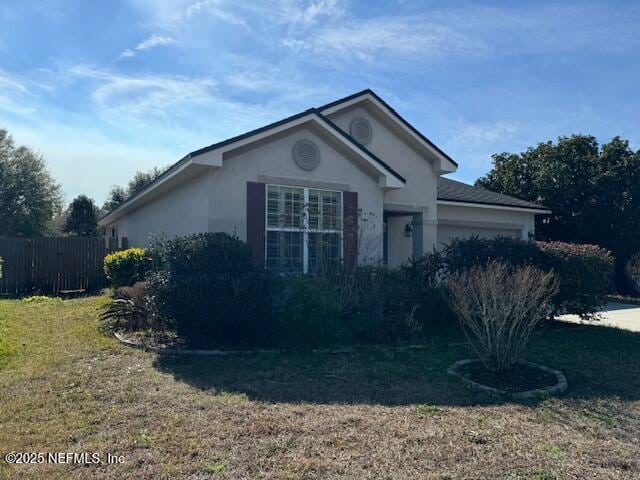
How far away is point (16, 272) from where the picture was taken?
1722 cm

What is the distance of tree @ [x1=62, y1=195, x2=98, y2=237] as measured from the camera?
33.9 m

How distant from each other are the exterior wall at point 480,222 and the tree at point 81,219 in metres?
25.5

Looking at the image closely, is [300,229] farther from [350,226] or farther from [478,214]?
[478,214]

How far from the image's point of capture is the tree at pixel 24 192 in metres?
33.9

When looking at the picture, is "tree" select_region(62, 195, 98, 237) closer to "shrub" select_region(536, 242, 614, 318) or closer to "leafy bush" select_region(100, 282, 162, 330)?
"leafy bush" select_region(100, 282, 162, 330)

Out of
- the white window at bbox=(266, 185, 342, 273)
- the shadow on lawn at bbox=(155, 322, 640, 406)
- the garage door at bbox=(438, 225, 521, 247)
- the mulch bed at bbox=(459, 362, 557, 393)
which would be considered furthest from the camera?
the garage door at bbox=(438, 225, 521, 247)

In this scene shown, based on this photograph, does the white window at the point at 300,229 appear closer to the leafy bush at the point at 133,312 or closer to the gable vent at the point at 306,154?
the gable vent at the point at 306,154

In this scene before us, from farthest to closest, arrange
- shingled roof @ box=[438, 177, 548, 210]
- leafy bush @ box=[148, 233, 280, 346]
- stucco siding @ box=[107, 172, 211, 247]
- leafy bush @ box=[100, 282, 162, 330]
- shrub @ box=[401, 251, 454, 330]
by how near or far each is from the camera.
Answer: shingled roof @ box=[438, 177, 548, 210], stucco siding @ box=[107, 172, 211, 247], shrub @ box=[401, 251, 454, 330], leafy bush @ box=[100, 282, 162, 330], leafy bush @ box=[148, 233, 280, 346]

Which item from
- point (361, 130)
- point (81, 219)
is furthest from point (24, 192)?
point (361, 130)

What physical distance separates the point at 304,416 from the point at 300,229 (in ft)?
22.9

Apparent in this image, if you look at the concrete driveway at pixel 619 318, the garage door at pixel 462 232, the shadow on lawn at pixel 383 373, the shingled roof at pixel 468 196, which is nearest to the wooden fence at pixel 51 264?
the shadow on lawn at pixel 383 373

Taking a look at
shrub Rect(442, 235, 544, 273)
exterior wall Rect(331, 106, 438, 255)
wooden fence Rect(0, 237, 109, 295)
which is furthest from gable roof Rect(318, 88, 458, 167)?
wooden fence Rect(0, 237, 109, 295)

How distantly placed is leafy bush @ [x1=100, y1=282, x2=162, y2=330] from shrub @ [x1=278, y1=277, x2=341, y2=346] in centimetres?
263

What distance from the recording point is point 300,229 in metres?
11.9
